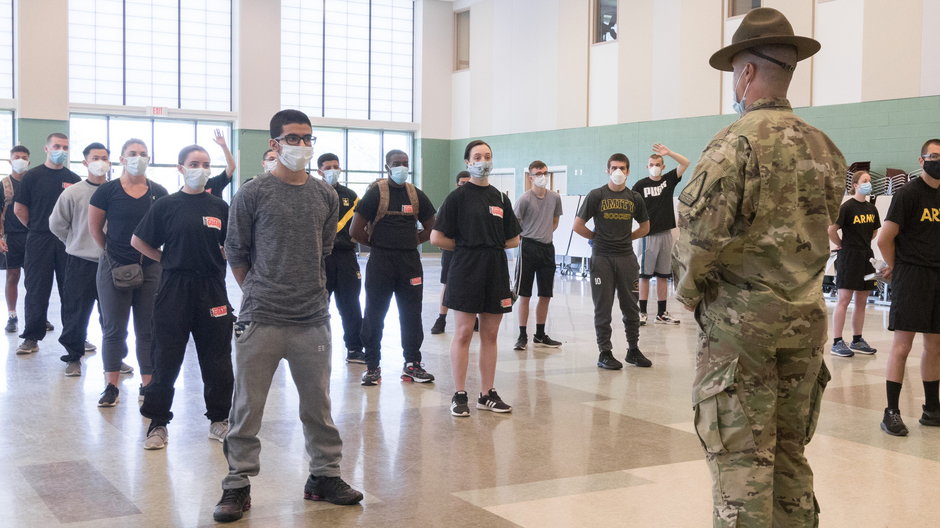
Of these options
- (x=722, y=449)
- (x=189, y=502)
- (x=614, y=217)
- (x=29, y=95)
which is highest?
(x=29, y=95)

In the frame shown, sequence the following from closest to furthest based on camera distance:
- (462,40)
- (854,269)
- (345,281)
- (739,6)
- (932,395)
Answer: (932,395), (345,281), (854,269), (739,6), (462,40)

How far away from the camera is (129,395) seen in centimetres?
708

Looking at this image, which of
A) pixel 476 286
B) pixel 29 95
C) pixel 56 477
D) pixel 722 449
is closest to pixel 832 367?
pixel 476 286

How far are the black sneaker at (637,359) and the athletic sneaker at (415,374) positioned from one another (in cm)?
214

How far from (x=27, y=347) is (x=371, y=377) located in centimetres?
372

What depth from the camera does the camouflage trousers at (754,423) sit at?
2.95 metres

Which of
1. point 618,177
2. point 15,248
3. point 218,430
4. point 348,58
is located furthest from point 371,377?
point 348,58

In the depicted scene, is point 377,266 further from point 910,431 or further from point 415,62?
point 415,62

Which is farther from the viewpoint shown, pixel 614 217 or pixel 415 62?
pixel 415 62

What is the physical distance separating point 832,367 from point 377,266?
4.55 meters

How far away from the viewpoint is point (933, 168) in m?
5.96

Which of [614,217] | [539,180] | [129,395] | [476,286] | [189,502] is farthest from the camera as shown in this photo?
[539,180]

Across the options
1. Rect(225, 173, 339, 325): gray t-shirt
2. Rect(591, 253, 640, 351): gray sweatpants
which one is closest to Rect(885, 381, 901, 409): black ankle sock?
Rect(591, 253, 640, 351): gray sweatpants

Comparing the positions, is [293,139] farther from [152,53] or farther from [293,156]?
[152,53]
